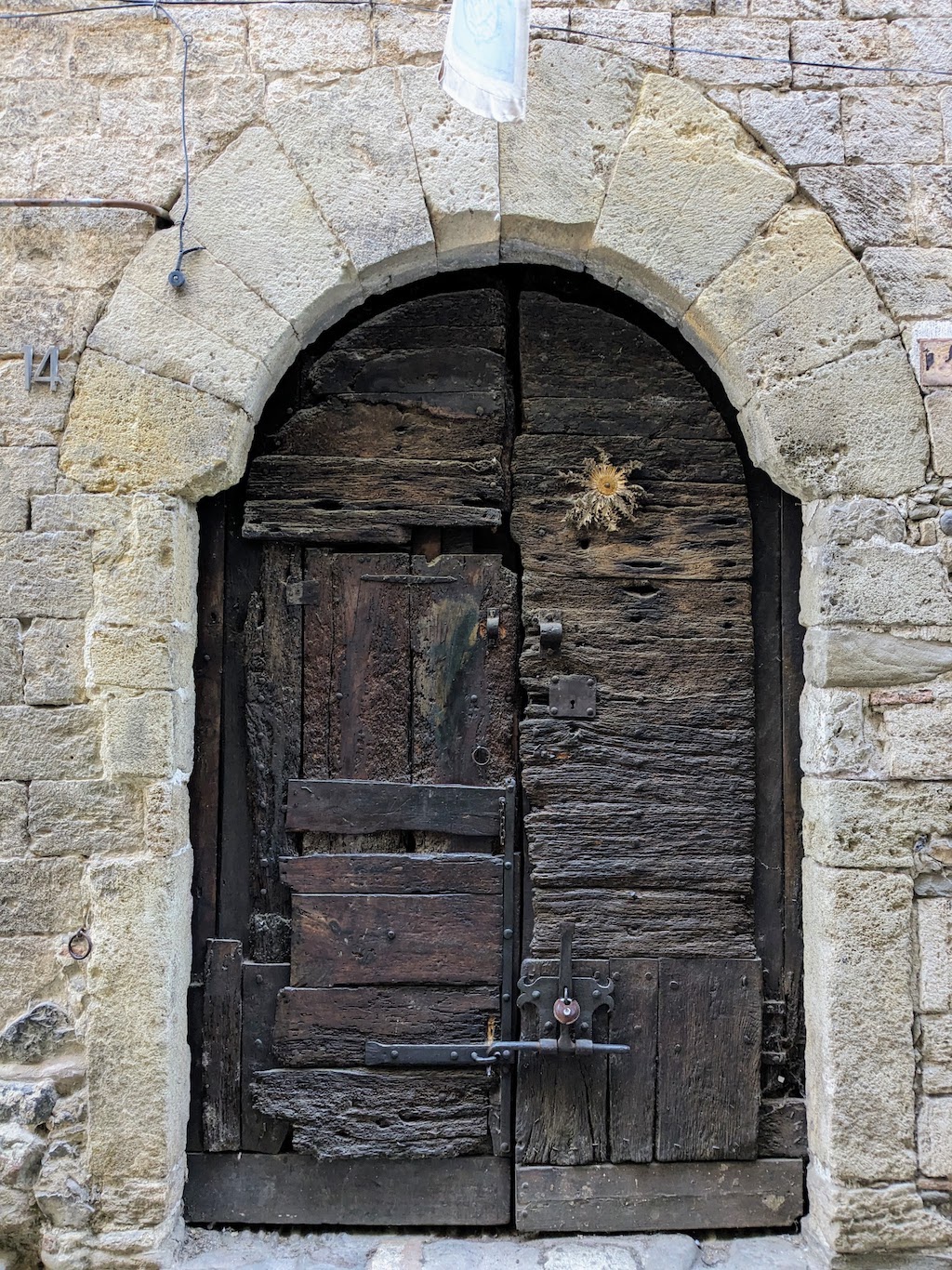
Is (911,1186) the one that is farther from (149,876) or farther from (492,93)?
(492,93)

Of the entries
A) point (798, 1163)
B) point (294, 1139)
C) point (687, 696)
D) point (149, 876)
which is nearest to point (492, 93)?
point (687, 696)

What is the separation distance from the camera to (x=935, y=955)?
248 cm

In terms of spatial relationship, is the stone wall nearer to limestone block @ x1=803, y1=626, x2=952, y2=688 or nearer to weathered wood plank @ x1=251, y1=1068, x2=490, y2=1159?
limestone block @ x1=803, y1=626, x2=952, y2=688

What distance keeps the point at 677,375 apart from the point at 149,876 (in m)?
2.08

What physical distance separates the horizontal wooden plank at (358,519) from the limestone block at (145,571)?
0.86 feet

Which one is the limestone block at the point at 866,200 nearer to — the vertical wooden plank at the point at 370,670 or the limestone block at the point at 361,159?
the limestone block at the point at 361,159

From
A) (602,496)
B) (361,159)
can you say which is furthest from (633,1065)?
(361,159)

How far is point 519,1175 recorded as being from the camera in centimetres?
260

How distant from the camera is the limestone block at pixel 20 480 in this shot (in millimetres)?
2492

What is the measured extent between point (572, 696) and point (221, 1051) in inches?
56.2

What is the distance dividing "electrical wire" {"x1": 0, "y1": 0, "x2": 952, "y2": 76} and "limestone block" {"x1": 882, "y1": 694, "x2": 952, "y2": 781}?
178 centimetres

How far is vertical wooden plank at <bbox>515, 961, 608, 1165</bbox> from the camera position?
2.62 meters

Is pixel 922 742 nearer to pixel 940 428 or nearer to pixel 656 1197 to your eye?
pixel 940 428

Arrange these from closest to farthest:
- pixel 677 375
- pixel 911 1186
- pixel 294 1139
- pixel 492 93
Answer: pixel 492 93 → pixel 911 1186 → pixel 294 1139 → pixel 677 375
